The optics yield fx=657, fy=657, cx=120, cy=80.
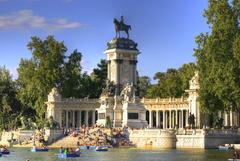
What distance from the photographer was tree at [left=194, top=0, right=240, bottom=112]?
76500 mm

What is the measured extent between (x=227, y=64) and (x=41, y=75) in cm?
4649

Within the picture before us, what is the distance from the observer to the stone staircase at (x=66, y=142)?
9164 cm

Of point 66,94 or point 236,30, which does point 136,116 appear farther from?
point 236,30

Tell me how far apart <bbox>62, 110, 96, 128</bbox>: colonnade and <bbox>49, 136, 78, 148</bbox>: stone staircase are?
1950cm

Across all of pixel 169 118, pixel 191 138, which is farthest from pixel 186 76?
pixel 191 138

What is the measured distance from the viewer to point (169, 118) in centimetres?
Result: 11669

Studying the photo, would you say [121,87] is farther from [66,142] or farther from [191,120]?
[191,120]

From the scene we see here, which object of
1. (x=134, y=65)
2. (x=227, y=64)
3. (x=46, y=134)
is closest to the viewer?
(x=227, y=64)

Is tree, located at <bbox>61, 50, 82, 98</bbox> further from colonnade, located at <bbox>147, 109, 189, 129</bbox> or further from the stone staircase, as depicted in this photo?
the stone staircase

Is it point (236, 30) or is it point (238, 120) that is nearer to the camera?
point (236, 30)

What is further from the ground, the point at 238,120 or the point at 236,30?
the point at 236,30

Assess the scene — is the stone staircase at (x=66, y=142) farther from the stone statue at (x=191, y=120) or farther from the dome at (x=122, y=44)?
the dome at (x=122, y=44)

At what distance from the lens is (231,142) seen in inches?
3228

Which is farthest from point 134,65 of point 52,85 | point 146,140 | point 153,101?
point 146,140
